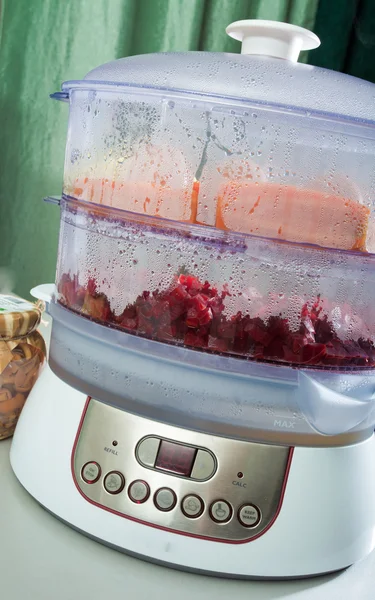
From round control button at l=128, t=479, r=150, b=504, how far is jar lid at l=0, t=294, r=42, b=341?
25cm

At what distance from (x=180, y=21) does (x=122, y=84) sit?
972 mm

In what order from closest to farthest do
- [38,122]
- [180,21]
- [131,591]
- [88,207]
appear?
[131,591]
[88,207]
[38,122]
[180,21]

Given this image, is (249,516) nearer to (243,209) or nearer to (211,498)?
(211,498)

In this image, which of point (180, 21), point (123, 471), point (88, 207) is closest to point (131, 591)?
point (123, 471)

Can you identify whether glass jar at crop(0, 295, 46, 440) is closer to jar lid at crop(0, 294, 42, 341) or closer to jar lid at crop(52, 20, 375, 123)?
jar lid at crop(0, 294, 42, 341)

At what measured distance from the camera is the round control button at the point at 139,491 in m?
0.62

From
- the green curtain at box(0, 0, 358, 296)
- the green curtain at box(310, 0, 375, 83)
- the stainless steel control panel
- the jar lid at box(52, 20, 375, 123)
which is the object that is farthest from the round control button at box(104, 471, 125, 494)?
the green curtain at box(310, 0, 375, 83)

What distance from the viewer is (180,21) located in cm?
150

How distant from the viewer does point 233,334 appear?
624mm

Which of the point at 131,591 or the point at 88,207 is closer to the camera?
the point at 131,591

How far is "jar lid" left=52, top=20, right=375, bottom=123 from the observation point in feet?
1.99

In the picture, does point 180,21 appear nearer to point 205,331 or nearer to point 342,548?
point 205,331

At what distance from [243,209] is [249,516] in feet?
0.96

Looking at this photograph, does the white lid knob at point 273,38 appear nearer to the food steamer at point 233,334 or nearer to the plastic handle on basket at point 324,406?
the food steamer at point 233,334
